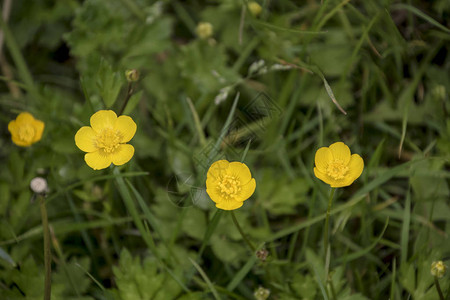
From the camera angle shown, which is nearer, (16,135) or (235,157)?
(16,135)

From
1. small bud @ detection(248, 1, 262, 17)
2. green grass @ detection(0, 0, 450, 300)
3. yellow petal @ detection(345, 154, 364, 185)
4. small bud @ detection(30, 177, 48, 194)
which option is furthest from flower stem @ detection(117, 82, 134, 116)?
small bud @ detection(248, 1, 262, 17)

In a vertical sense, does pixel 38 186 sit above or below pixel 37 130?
above

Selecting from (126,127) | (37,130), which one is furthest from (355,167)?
(37,130)

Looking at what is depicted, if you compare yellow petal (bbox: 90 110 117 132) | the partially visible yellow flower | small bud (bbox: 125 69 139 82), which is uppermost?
small bud (bbox: 125 69 139 82)

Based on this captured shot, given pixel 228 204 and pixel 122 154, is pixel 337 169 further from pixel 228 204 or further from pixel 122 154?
pixel 122 154

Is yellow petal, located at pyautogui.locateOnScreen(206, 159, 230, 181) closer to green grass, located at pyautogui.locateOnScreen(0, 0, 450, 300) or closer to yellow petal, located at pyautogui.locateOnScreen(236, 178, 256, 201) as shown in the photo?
yellow petal, located at pyautogui.locateOnScreen(236, 178, 256, 201)

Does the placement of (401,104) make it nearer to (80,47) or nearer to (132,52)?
(132,52)

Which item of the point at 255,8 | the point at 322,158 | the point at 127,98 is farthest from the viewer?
the point at 255,8
